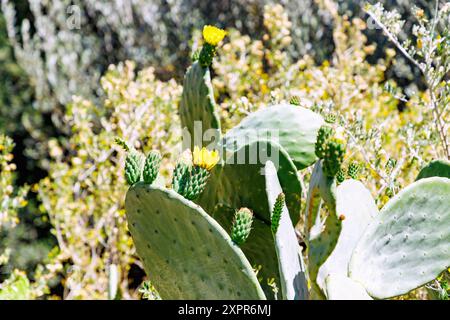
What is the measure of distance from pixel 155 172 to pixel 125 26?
4541 millimetres

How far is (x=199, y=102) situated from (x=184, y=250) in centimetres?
63

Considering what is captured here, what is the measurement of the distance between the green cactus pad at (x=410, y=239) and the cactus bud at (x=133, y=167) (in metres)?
0.57

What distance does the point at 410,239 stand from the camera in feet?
5.30

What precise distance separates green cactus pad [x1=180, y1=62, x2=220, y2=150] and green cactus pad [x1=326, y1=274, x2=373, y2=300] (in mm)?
697

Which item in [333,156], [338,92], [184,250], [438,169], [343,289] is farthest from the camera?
[338,92]

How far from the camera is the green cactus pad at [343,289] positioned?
1468 mm

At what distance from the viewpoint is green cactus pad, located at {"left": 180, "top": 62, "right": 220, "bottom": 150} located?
2.04 metres

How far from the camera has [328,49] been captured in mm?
5730

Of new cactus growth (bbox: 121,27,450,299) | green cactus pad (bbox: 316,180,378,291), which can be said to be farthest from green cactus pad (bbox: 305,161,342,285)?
green cactus pad (bbox: 316,180,378,291)

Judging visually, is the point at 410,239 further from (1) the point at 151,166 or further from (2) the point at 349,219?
(1) the point at 151,166

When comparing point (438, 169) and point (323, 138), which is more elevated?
point (323, 138)

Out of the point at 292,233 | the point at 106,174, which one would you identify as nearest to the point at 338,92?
the point at 106,174

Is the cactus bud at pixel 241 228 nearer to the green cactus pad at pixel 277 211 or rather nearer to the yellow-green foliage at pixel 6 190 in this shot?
the green cactus pad at pixel 277 211
